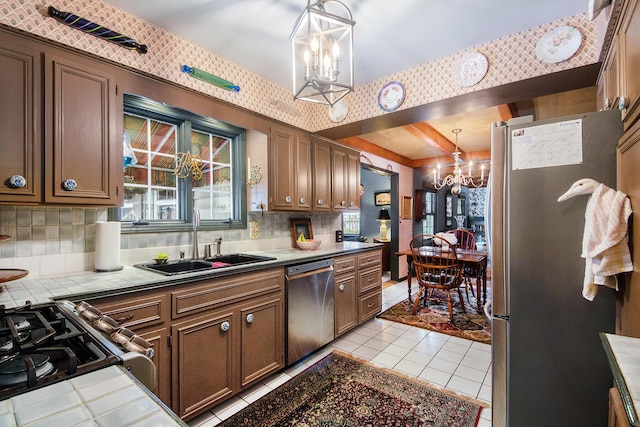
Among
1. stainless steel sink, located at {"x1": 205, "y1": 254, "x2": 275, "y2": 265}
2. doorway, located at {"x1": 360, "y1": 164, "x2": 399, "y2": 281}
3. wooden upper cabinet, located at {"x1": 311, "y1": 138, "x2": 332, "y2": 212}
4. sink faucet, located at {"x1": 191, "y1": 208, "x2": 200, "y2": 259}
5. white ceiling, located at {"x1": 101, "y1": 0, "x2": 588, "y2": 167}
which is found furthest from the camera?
doorway, located at {"x1": 360, "y1": 164, "x2": 399, "y2": 281}

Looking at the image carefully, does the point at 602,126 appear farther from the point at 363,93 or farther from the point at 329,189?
the point at 329,189

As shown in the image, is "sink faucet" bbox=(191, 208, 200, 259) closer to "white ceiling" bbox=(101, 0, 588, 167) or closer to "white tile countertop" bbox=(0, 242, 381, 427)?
"white ceiling" bbox=(101, 0, 588, 167)

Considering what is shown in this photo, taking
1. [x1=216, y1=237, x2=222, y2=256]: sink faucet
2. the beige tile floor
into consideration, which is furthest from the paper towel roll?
the beige tile floor

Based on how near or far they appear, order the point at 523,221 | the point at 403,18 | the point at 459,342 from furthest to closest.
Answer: the point at 459,342
the point at 403,18
the point at 523,221

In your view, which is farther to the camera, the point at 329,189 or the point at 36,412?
the point at 329,189

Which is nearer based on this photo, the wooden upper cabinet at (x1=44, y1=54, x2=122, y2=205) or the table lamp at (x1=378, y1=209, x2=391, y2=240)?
the wooden upper cabinet at (x1=44, y1=54, x2=122, y2=205)

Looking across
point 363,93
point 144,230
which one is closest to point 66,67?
point 144,230

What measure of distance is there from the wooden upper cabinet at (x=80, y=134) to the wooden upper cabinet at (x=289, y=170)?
4.14 ft

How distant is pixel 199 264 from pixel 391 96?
7.10ft

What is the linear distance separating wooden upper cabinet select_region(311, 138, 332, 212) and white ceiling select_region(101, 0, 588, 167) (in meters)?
0.96

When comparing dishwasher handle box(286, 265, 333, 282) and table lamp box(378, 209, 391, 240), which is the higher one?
table lamp box(378, 209, 391, 240)

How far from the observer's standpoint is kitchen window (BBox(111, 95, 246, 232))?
2.18m

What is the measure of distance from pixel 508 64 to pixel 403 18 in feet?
2.71

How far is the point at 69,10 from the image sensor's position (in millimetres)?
1629
